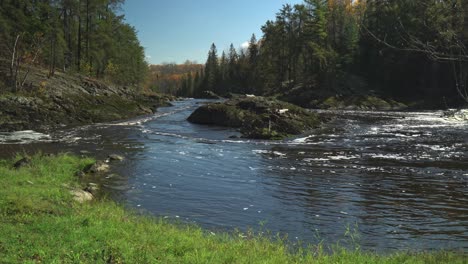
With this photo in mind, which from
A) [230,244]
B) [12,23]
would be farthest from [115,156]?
[12,23]

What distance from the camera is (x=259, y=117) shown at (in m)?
39.0

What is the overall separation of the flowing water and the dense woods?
15.3 meters

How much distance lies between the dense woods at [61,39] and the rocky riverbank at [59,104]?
67.7 inches

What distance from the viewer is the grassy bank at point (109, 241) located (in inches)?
307

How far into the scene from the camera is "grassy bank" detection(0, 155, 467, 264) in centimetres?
780

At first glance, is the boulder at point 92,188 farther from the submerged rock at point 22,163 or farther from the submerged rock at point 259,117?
the submerged rock at point 259,117

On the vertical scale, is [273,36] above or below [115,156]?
above

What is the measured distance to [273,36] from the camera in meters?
104

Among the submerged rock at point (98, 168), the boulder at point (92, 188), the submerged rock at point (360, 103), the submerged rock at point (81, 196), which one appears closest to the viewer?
the submerged rock at point (81, 196)

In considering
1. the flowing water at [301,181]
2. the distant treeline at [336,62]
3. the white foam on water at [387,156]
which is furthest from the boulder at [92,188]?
the distant treeline at [336,62]

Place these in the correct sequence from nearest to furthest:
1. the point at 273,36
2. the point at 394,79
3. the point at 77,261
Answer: the point at 77,261 → the point at 394,79 → the point at 273,36

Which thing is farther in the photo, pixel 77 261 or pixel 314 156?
pixel 314 156

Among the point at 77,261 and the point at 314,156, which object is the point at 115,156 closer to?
the point at 314,156

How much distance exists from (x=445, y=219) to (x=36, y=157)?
628 inches
